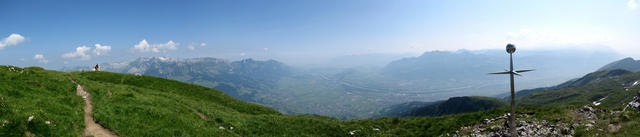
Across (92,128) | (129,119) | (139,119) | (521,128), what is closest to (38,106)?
(92,128)

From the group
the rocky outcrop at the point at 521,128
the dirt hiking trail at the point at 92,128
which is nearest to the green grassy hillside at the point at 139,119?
the dirt hiking trail at the point at 92,128

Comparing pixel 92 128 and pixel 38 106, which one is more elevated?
pixel 38 106

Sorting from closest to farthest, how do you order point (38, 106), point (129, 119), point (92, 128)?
point (92, 128) < point (38, 106) < point (129, 119)

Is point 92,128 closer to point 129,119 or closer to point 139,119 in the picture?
point 129,119

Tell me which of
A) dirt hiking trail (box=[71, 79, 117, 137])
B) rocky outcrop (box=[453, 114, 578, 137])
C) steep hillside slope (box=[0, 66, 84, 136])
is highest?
steep hillside slope (box=[0, 66, 84, 136])

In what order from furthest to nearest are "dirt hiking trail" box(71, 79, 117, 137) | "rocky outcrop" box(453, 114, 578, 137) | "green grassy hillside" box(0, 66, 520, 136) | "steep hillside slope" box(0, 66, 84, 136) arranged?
"rocky outcrop" box(453, 114, 578, 137) → "dirt hiking trail" box(71, 79, 117, 137) → "green grassy hillside" box(0, 66, 520, 136) → "steep hillside slope" box(0, 66, 84, 136)

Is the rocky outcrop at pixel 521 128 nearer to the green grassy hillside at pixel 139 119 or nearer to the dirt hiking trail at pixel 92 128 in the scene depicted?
the green grassy hillside at pixel 139 119

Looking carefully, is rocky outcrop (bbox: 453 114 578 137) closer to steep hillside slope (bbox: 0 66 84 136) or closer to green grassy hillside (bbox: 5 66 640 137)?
green grassy hillside (bbox: 5 66 640 137)

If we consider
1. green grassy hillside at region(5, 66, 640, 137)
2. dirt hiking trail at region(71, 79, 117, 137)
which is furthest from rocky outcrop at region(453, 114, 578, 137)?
dirt hiking trail at region(71, 79, 117, 137)

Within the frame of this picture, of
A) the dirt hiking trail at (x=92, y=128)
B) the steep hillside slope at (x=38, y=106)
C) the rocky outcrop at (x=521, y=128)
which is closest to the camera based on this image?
the steep hillside slope at (x=38, y=106)

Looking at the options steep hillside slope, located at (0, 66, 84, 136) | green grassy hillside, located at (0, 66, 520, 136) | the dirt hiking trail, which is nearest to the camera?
steep hillside slope, located at (0, 66, 84, 136)

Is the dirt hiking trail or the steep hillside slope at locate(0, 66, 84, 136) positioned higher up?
the steep hillside slope at locate(0, 66, 84, 136)

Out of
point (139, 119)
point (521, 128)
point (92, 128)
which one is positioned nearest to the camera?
point (92, 128)

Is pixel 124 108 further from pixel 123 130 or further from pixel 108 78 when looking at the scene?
pixel 108 78
